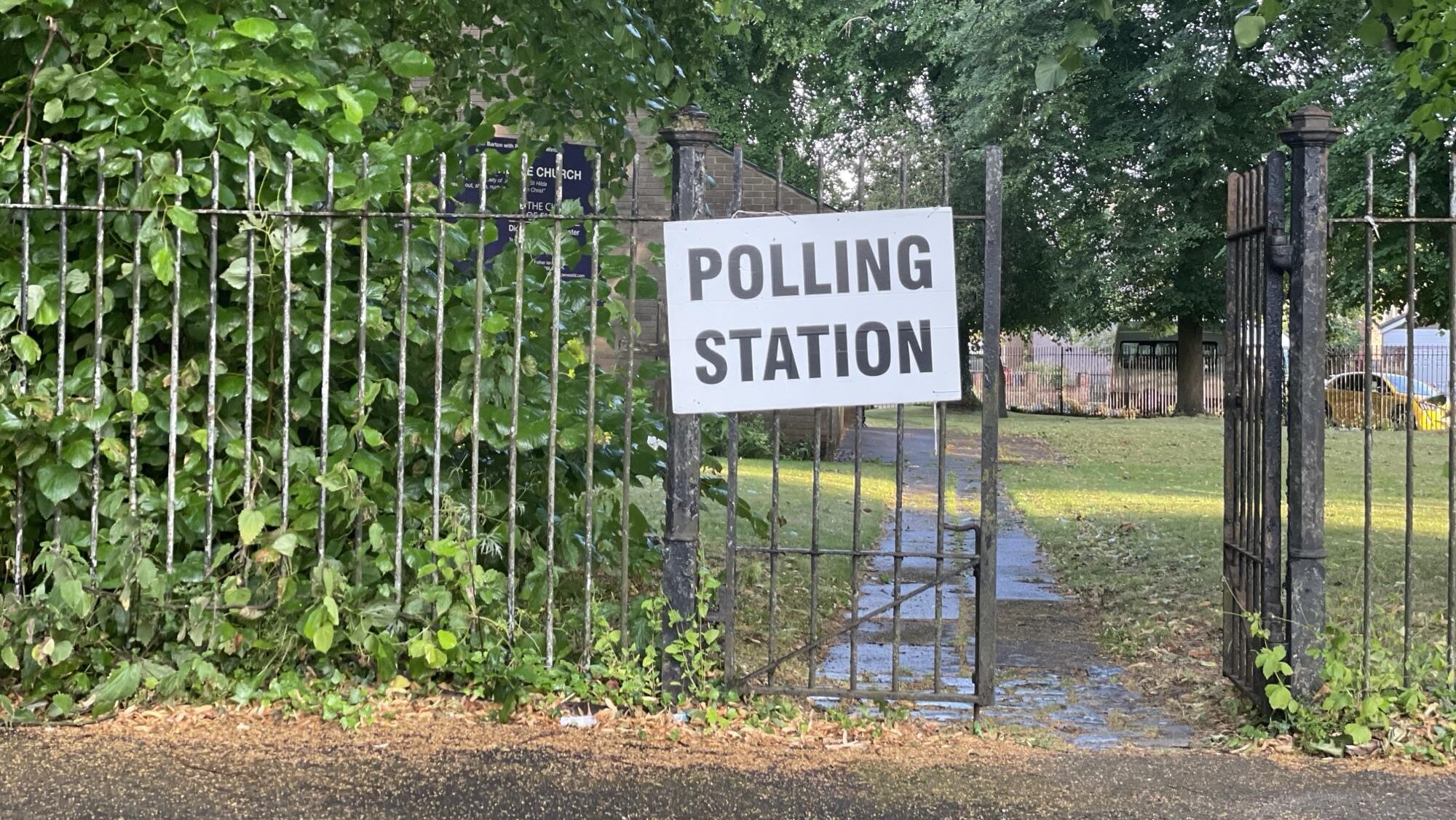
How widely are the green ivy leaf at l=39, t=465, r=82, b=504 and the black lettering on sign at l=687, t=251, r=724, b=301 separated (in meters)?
2.55

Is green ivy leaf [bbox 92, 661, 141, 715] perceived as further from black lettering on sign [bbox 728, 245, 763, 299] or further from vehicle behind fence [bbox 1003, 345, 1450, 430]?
vehicle behind fence [bbox 1003, 345, 1450, 430]

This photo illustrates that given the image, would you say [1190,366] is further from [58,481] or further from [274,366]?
[58,481]

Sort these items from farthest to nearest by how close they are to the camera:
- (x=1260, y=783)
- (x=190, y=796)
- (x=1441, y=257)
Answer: (x=1441, y=257)
(x=1260, y=783)
(x=190, y=796)

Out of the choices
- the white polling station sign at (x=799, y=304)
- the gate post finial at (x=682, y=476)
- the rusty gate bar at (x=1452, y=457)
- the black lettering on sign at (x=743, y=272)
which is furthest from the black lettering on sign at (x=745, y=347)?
the rusty gate bar at (x=1452, y=457)

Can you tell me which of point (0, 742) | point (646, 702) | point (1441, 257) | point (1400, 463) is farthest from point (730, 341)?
point (1400, 463)

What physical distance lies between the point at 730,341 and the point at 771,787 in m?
1.73

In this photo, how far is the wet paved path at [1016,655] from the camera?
5.64 meters

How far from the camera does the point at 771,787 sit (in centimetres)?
454

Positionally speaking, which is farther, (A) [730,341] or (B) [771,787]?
(A) [730,341]

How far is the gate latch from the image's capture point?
5.16 m

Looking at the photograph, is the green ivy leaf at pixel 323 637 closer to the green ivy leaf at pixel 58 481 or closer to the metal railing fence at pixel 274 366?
the metal railing fence at pixel 274 366

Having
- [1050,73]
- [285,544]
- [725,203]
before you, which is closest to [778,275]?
[1050,73]

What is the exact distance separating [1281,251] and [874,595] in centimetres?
407

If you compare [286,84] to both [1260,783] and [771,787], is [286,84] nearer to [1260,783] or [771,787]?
[771,787]
